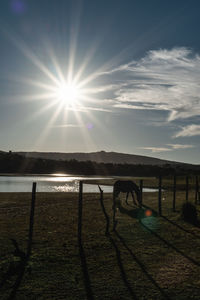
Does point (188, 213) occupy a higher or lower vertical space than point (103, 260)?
higher

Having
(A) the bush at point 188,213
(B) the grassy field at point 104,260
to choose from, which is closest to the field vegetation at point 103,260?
(B) the grassy field at point 104,260

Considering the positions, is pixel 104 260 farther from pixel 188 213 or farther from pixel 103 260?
pixel 188 213

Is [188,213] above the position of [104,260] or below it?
above

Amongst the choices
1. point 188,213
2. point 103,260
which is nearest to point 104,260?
point 103,260

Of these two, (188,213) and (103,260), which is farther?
(188,213)

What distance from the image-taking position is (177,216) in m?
17.4

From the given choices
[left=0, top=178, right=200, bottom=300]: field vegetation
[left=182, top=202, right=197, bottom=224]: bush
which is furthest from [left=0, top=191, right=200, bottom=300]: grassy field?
[left=182, top=202, right=197, bottom=224]: bush

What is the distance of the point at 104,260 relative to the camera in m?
9.46

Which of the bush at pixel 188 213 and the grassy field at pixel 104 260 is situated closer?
the grassy field at pixel 104 260

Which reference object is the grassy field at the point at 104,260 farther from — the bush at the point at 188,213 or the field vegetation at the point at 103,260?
the bush at the point at 188,213

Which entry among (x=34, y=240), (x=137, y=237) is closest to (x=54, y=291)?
(x=34, y=240)

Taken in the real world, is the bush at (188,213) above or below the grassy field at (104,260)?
above

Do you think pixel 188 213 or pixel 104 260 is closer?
pixel 104 260

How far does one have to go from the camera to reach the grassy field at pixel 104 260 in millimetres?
7137
